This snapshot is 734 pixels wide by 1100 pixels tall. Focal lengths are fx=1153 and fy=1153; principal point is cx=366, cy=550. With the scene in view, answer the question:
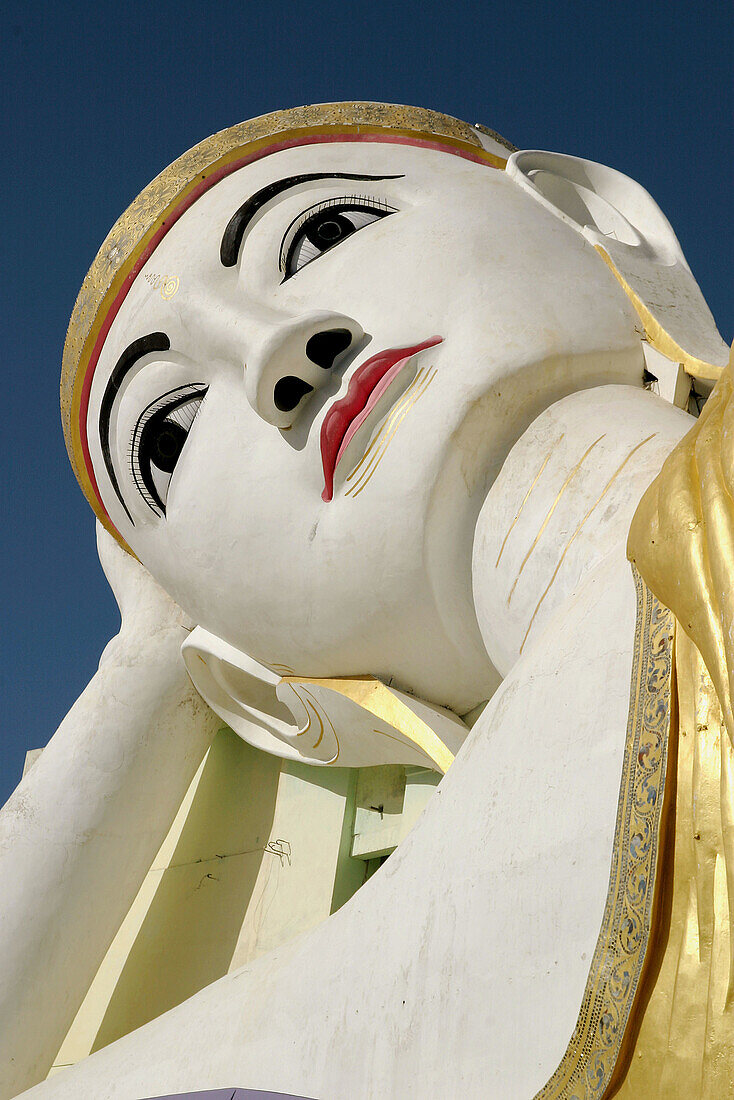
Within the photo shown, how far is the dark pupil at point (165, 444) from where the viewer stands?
328cm

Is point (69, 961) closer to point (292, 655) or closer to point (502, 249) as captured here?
point (292, 655)

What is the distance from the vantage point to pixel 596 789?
1.69 m

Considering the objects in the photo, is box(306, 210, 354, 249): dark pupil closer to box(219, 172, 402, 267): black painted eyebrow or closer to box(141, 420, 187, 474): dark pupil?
box(219, 172, 402, 267): black painted eyebrow

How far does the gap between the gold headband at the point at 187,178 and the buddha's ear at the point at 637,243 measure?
33 centimetres

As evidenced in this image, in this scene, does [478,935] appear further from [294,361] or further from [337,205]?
[337,205]

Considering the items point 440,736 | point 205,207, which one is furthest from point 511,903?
point 205,207

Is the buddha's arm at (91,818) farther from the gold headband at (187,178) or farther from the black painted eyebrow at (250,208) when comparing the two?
the black painted eyebrow at (250,208)

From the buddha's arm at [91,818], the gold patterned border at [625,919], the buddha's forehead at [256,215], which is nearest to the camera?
the gold patterned border at [625,919]

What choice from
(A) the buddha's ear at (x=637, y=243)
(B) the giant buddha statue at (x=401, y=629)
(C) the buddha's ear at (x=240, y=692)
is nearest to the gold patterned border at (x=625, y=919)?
(B) the giant buddha statue at (x=401, y=629)

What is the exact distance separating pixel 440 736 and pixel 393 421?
85 cm

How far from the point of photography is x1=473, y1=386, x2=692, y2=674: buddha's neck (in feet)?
7.68

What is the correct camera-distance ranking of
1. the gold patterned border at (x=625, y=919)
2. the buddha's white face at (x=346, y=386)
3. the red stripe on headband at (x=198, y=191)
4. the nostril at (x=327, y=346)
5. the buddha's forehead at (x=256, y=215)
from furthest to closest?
the red stripe on headband at (x=198, y=191) < the buddha's forehead at (x=256, y=215) < the nostril at (x=327, y=346) < the buddha's white face at (x=346, y=386) < the gold patterned border at (x=625, y=919)

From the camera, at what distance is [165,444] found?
3293 millimetres

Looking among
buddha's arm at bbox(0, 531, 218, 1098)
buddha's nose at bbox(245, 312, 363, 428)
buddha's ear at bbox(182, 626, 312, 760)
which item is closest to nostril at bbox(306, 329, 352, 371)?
buddha's nose at bbox(245, 312, 363, 428)
